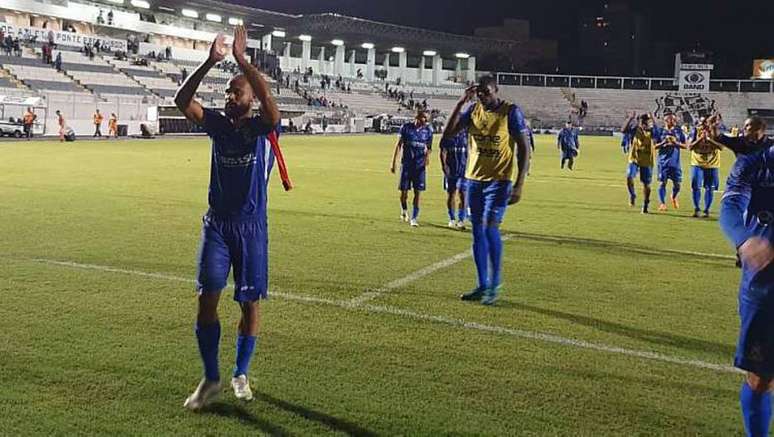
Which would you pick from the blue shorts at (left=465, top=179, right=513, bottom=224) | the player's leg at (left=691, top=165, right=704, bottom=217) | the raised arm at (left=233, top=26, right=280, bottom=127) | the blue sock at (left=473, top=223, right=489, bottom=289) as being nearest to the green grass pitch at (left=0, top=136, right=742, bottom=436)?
the blue sock at (left=473, top=223, right=489, bottom=289)

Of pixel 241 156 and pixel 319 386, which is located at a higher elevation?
pixel 241 156

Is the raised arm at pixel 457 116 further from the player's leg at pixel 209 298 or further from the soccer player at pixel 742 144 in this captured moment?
the player's leg at pixel 209 298

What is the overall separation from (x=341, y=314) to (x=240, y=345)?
1992 millimetres

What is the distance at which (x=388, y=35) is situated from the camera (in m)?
82.4

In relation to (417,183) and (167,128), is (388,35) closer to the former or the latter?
(167,128)

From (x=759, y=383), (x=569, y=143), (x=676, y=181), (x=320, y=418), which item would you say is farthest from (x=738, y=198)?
(x=569, y=143)

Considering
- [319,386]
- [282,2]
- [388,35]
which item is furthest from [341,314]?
[282,2]

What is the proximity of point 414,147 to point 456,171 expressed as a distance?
0.87 meters

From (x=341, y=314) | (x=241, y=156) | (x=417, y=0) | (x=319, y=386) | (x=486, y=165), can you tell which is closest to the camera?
(x=241, y=156)

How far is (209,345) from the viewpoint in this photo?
181 inches

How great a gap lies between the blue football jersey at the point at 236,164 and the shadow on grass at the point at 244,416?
3.90 ft

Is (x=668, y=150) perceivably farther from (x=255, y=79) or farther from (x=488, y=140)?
(x=255, y=79)

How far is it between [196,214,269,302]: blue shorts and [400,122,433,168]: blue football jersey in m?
8.35

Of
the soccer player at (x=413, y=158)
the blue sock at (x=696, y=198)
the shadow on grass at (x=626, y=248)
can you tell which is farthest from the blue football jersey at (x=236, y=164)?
the blue sock at (x=696, y=198)
